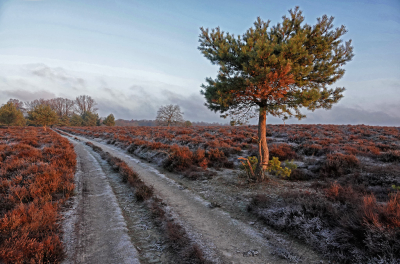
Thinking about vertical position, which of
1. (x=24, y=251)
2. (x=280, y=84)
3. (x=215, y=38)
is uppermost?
(x=215, y=38)

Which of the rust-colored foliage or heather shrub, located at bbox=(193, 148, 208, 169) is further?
heather shrub, located at bbox=(193, 148, 208, 169)

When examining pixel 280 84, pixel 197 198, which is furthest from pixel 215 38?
pixel 197 198

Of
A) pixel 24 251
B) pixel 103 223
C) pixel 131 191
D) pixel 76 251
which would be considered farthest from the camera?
pixel 131 191

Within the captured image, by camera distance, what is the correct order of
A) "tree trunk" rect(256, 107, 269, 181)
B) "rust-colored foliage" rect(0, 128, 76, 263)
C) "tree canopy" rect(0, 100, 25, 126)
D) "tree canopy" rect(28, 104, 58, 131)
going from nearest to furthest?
"rust-colored foliage" rect(0, 128, 76, 263) → "tree trunk" rect(256, 107, 269, 181) → "tree canopy" rect(28, 104, 58, 131) → "tree canopy" rect(0, 100, 25, 126)

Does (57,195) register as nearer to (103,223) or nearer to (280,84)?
(103,223)

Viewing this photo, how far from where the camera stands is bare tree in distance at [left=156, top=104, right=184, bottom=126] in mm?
47062

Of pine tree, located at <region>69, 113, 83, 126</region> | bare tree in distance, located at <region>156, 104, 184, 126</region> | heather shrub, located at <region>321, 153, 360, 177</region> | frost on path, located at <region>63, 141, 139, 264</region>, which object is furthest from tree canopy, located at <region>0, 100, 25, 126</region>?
heather shrub, located at <region>321, 153, 360, 177</region>

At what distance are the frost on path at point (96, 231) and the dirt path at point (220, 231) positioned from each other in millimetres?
1699

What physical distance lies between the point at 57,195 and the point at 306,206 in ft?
27.3

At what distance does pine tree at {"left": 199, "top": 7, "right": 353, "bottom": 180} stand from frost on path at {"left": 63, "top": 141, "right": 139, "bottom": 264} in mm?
5380

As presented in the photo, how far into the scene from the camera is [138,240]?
4.53 m

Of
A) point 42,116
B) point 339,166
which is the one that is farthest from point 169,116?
point 339,166

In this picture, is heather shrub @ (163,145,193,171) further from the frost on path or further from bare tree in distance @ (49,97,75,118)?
bare tree in distance @ (49,97,75,118)

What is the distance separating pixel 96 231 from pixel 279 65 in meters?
7.51
